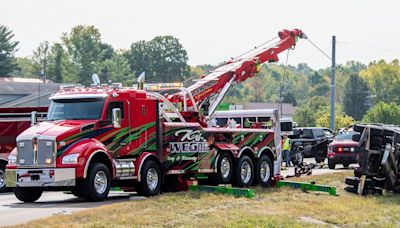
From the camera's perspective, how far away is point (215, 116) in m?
27.9

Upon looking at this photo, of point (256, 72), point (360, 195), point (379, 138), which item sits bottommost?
point (360, 195)

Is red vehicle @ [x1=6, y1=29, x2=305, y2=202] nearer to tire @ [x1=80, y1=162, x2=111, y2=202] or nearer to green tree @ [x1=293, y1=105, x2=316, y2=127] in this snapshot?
tire @ [x1=80, y1=162, x2=111, y2=202]

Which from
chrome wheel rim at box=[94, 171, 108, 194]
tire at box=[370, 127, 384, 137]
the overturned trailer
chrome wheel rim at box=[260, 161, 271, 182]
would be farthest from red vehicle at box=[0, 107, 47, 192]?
tire at box=[370, 127, 384, 137]

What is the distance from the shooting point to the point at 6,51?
11519 cm

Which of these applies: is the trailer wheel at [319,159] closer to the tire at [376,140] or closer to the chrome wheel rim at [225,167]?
the chrome wheel rim at [225,167]

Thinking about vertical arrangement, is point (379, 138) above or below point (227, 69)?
below

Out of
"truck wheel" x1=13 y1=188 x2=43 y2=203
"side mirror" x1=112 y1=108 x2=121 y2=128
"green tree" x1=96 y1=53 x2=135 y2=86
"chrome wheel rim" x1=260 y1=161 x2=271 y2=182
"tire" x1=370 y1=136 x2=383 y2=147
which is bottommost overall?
"truck wheel" x1=13 y1=188 x2=43 y2=203

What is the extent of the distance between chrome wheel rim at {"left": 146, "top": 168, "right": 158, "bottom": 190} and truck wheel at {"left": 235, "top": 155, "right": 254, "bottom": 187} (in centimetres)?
315

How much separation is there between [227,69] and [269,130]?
3858mm

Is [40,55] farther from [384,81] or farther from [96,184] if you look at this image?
[96,184]

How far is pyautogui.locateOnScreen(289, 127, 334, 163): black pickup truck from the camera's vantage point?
38969mm

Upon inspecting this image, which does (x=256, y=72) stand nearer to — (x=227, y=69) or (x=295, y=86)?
(x=227, y=69)

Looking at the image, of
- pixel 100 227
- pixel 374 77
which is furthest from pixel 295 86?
pixel 100 227

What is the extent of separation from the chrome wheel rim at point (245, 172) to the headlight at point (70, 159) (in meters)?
6.13
